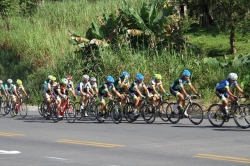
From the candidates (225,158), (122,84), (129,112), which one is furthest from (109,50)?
(225,158)

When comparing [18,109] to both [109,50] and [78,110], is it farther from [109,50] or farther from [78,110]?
[109,50]

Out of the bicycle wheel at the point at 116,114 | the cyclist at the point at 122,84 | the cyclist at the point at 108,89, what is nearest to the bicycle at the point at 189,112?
the bicycle wheel at the point at 116,114

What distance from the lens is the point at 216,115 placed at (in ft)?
66.4

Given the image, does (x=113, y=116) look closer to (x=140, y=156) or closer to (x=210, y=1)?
(x=140, y=156)

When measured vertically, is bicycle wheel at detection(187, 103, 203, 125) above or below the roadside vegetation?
below

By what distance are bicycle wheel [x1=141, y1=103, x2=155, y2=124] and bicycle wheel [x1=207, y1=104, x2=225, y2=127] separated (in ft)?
8.71

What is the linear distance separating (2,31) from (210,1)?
60.8 feet

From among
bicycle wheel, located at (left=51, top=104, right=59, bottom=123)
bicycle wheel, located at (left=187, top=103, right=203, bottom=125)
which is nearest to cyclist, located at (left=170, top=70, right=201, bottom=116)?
bicycle wheel, located at (left=187, top=103, right=203, bottom=125)

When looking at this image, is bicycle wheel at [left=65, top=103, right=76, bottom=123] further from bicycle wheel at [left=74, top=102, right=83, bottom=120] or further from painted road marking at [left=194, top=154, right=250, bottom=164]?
painted road marking at [left=194, top=154, right=250, bottom=164]

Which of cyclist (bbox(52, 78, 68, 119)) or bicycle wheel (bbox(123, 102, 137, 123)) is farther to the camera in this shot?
cyclist (bbox(52, 78, 68, 119))

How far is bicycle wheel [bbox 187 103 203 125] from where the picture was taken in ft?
69.1

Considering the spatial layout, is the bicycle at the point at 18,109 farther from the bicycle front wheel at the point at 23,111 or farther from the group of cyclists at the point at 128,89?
the group of cyclists at the point at 128,89

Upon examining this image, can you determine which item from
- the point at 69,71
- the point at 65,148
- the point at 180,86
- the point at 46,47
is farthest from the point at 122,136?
the point at 46,47

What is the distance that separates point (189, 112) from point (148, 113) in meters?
2.03
